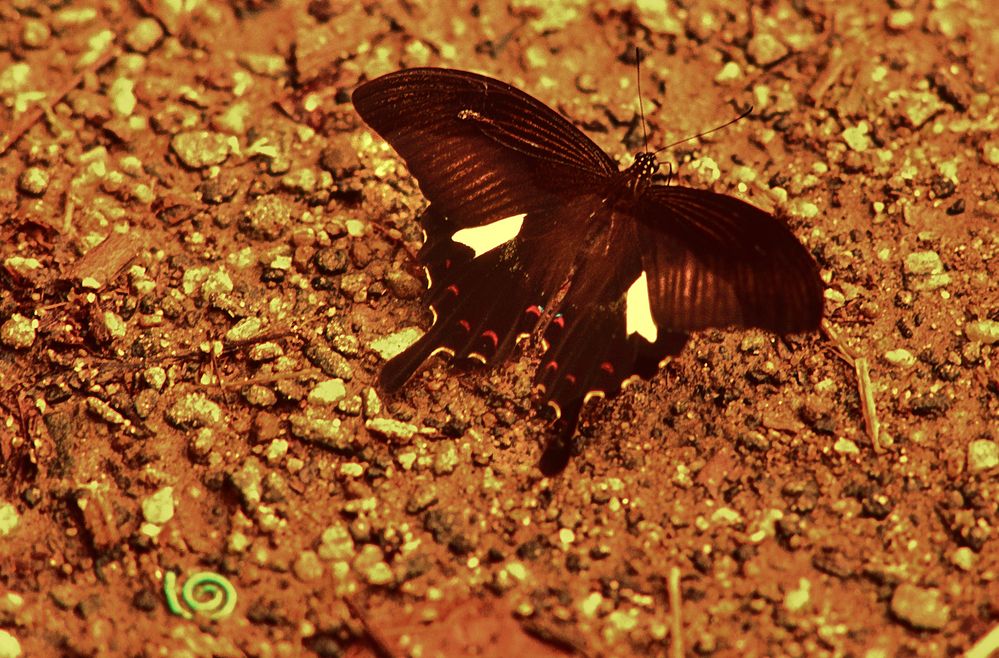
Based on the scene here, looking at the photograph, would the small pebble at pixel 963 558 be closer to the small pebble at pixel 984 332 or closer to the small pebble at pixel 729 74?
the small pebble at pixel 984 332

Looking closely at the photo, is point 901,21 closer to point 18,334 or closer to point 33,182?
point 33,182

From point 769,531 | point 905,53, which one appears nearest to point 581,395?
point 769,531

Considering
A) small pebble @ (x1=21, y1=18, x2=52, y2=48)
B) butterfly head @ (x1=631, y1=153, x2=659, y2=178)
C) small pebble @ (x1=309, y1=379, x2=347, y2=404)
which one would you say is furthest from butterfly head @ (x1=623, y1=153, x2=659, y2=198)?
small pebble @ (x1=21, y1=18, x2=52, y2=48)

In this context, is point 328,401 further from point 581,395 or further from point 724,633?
point 724,633

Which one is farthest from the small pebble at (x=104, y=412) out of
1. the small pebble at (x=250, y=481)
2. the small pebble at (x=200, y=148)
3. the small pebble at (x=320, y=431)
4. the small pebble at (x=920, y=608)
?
the small pebble at (x=920, y=608)

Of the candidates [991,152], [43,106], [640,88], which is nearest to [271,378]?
[43,106]

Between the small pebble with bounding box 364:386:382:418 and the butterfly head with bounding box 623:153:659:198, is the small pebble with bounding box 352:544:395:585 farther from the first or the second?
the butterfly head with bounding box 623:153:659:198
